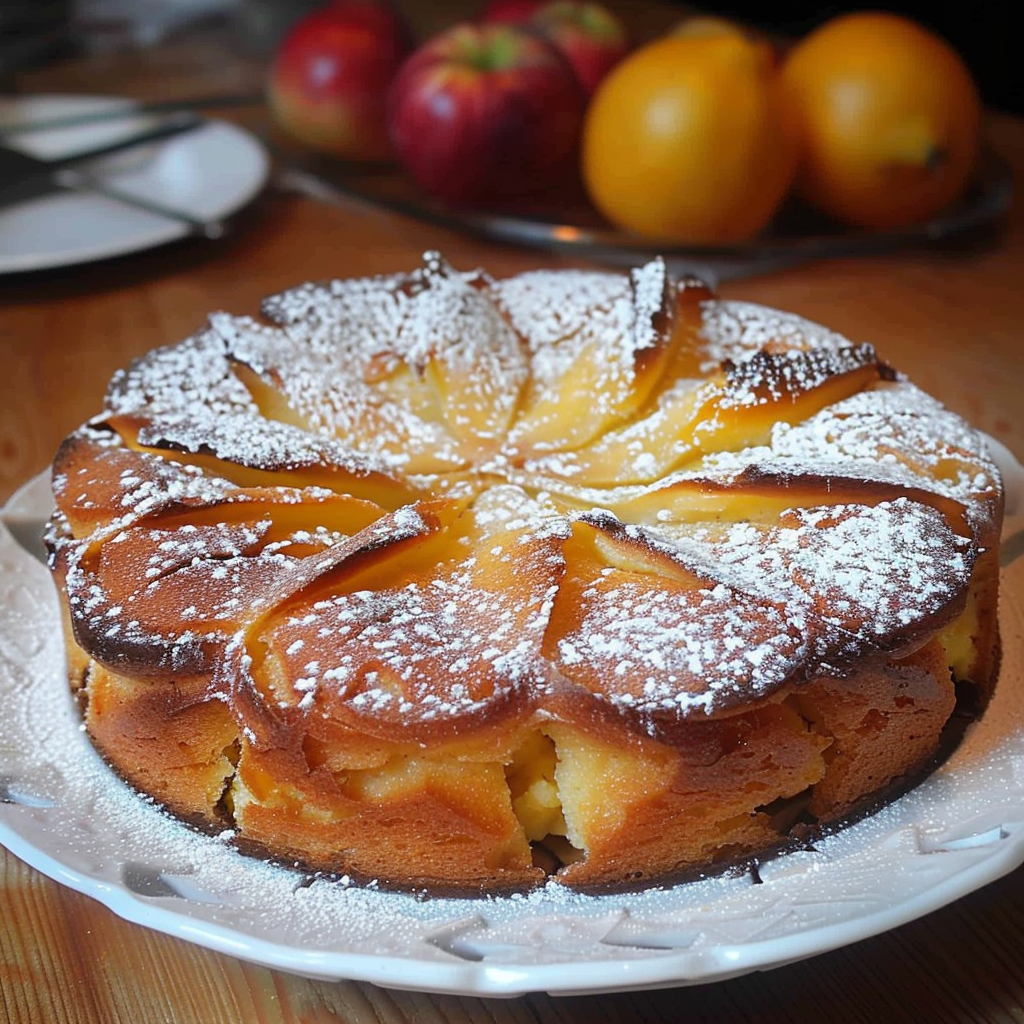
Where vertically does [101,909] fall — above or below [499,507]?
below

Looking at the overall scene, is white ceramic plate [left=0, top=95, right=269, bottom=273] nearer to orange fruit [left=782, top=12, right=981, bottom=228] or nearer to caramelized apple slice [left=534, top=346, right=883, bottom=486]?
orange fruit [left=782, top=12, right=981, bottom=228]

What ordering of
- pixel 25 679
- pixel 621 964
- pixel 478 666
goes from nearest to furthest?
pixel 621 964 → pixel 478 666 → pixel 25 679

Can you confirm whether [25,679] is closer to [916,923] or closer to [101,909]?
[101,909]

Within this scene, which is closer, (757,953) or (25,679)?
(757,953)

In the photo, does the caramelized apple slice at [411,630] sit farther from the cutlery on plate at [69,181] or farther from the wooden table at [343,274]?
the cutlery on plate at [69,181]

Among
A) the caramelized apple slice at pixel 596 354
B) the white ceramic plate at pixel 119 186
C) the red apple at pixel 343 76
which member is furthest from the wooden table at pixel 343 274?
the caramelized apple slice at pixel 596 354

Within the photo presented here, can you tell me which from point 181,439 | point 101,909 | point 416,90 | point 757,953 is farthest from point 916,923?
point 416,90

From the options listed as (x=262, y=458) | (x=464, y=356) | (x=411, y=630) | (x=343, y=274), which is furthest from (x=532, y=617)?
(x=343, y=274)

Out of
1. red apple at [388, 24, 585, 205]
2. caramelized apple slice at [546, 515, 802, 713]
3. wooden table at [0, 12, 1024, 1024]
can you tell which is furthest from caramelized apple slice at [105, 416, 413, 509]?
red apple at [388, 24, 585, 205]
